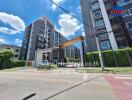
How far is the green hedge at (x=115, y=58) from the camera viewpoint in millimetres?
20312

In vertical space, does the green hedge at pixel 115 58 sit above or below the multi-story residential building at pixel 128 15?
below

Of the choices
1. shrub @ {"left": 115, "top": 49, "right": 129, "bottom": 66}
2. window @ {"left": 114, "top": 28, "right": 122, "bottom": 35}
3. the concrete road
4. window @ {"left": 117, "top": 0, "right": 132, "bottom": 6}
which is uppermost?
window @ {"left": 117, "top": 0, "right": 132, "bottom": 6}

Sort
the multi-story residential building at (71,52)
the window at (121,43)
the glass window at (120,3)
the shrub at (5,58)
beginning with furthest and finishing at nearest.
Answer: the multi-story residential building at (71,52) → the shrub at (5,58) → the glass window at (120,3) → the window at (121,43)

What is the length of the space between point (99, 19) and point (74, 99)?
3053cm

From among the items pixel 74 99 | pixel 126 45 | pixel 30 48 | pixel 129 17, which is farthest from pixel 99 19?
pixel 30 48

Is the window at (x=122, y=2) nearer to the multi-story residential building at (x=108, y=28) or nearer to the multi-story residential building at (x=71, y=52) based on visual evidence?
the multi-story residential building at (x=108, y=28)

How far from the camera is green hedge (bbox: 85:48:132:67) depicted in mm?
20312

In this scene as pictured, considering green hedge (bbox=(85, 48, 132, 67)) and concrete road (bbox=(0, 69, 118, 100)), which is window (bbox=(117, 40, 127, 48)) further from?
concrete road (bbox=(0, 69, 118, 100))

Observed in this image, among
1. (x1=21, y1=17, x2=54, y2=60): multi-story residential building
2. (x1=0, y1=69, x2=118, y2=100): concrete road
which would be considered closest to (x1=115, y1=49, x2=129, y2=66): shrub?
(x1=0, y1=69, x2=118, y2=100): concrete road

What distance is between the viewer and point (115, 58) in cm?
2153

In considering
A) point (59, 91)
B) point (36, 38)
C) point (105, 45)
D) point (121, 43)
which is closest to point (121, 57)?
point (121, 43)

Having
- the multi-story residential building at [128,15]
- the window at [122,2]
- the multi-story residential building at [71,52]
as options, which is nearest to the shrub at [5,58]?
A: the multi-story residential building at [128,15]

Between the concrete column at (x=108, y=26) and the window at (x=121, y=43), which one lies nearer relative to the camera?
the window at (x=121, y=43)

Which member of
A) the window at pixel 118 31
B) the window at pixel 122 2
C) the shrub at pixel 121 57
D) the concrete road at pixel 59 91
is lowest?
the concrete road at pixel 59 91
